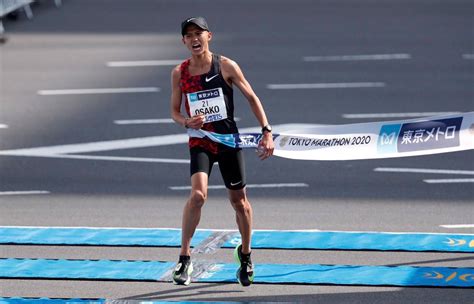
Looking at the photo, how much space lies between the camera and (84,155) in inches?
634

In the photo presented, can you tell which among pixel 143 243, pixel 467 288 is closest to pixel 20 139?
pixel 143 243

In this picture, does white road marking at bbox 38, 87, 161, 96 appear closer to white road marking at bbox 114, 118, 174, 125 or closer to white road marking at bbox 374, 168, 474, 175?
white road marking at bbox 114, 118, 174, 125

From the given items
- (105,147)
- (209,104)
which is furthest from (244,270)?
(105,147)

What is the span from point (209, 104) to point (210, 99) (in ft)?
0.14

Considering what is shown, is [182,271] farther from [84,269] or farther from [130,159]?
[130,159]

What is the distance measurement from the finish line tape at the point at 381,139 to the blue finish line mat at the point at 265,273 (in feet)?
3.53

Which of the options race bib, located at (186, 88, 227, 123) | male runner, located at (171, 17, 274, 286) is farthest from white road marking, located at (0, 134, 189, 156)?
race bib, located at (186, 88, 227, 123)

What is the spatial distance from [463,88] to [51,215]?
956 centimetres

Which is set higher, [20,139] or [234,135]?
[234,135]

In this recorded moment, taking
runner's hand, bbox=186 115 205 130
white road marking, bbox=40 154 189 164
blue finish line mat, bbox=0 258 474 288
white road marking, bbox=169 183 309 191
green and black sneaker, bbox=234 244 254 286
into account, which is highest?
runner's hand, bbox=186 115 205 130

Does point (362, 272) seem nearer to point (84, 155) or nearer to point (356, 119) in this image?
point (84, 155)

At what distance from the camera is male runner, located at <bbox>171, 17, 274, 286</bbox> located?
9.93 metres

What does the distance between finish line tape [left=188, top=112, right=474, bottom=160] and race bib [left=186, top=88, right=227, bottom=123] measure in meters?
1.05

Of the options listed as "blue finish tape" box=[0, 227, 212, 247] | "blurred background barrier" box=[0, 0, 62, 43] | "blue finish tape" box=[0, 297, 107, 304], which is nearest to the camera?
"blue finish tape" box=[0, 297, 107, 304]
